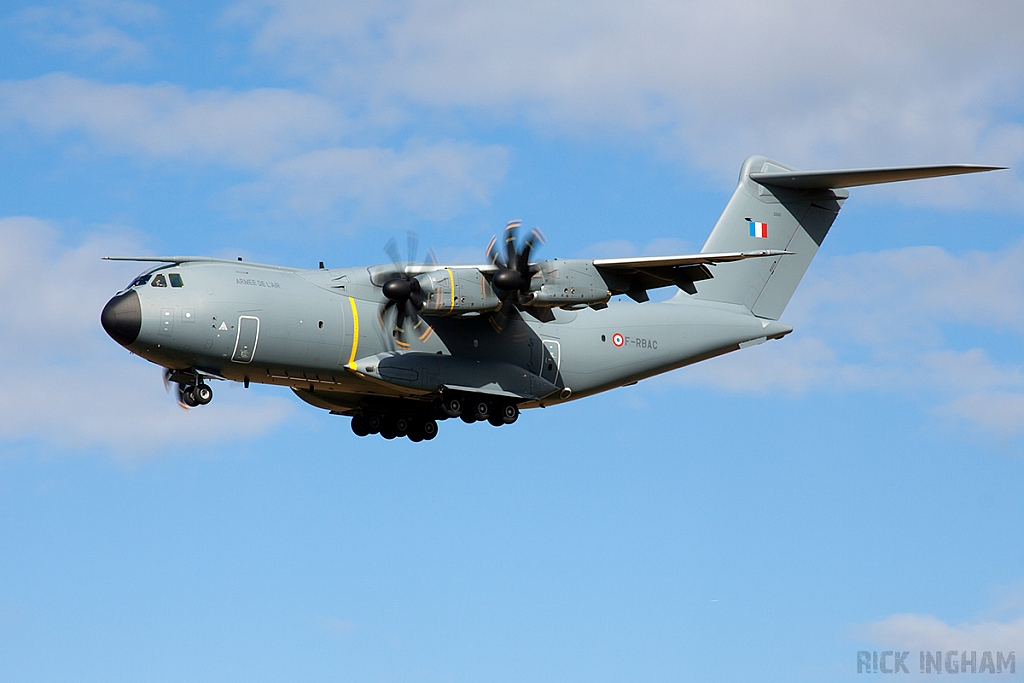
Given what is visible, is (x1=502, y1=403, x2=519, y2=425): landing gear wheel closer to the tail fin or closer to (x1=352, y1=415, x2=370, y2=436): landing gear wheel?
(x1=352, y1=415, x2=370, y2=436): landing gear wheel

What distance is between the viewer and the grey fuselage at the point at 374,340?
62.1 feet

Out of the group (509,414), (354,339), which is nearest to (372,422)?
(509,414)

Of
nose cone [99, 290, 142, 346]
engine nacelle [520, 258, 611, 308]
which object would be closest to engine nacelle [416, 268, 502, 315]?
engine nacelle [520, 258, 611, 308]

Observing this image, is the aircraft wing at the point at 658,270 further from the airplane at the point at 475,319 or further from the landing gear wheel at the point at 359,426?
the landing gear wheel at the point at 359,426

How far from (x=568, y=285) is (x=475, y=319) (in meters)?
1.96

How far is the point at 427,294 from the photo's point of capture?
779 inches

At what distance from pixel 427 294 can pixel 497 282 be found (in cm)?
108

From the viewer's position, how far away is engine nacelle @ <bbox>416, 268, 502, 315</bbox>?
1973 centimetres

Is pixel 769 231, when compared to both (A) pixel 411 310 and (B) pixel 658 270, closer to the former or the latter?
(B) pixel 658 270

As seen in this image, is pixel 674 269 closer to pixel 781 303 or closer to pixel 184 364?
pixel 781 303

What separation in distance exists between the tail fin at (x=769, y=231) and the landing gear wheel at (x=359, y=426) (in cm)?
655

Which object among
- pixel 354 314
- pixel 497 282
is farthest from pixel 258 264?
pixel 497 282

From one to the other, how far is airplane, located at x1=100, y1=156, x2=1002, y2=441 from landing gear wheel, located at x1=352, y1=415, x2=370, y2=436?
0.02m

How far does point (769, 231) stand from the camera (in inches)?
969
